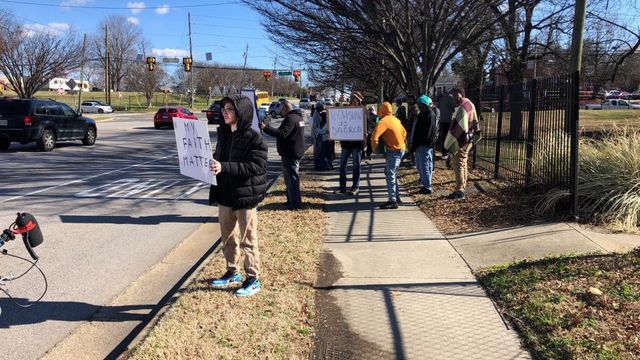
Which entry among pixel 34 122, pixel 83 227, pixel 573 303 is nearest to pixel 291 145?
pixel 83 227

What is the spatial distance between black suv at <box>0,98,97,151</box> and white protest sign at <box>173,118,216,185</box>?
50.0ft

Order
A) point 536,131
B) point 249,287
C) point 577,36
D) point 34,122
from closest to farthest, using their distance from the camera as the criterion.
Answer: point 249,287, point 577,36, point 536,131, point 34,122

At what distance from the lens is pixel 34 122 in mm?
17812

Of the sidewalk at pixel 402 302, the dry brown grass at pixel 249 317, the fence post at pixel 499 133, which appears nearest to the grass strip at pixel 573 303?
the sidewalk at pixel 402 302

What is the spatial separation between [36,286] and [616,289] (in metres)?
5.38

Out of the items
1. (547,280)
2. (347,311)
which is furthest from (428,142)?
→ (347,311)

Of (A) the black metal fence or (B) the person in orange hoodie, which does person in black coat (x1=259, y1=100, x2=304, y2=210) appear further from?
(A) the black metal fence

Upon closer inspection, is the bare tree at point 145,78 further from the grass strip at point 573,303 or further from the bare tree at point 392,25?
the grass strip at point 573,303

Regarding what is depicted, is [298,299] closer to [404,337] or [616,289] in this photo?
[404,337]

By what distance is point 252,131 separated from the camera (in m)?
4.68

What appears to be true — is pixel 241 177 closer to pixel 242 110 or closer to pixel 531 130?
pixel 242 110

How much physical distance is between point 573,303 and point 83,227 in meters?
6.48

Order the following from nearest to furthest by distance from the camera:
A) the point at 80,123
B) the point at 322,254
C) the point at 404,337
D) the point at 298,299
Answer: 1. the point at 404,337
2. the point at 298,299
3. the point at 322,254
4. the point at 80,123

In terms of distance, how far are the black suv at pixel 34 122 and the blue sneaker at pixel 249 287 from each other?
15765 mm
